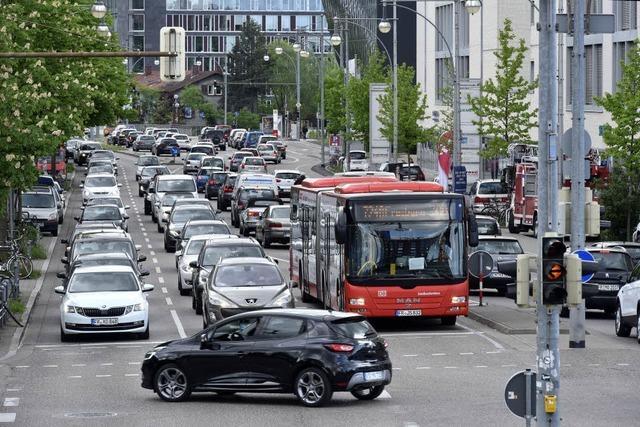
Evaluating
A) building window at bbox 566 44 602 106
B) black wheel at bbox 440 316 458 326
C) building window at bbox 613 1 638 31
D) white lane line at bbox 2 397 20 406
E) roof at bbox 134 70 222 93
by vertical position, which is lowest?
white lane line at bbox 2 397 20 406

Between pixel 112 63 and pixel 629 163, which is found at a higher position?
pixel 112 63

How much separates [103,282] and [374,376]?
11371 mm

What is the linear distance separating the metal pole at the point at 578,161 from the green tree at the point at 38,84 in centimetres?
1285

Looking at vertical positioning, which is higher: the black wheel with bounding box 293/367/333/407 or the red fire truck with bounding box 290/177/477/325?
the red fire truck with bounding box 290/177/477/325

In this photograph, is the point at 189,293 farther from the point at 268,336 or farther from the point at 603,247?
the point at 268,336

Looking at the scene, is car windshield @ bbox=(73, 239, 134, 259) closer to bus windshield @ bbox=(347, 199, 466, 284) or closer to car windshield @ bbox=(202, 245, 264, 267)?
car windshield @ bbox=(202, 245, 264, 267)

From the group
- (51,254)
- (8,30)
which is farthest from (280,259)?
(8,30)

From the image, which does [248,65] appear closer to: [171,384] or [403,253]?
[403,253]

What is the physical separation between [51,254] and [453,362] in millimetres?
29274

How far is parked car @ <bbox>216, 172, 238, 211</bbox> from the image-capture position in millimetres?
71375

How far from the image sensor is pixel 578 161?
88.6 feet

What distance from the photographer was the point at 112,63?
3027 inches

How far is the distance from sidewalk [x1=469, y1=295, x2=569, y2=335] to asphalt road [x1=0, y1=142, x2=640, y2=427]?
0.30 m

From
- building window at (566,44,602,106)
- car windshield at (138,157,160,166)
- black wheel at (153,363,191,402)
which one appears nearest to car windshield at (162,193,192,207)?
building window at (566,44,602,106)
